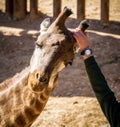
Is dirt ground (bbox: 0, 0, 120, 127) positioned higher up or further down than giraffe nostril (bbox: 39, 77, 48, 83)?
further down

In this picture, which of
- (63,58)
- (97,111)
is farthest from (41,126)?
(63,58)

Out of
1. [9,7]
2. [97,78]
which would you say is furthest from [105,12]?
[97,78]

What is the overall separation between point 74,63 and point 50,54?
4054mm

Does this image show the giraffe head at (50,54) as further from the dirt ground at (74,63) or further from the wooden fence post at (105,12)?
the wooden fence post at (105,12)

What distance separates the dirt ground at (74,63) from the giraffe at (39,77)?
5.67 ft

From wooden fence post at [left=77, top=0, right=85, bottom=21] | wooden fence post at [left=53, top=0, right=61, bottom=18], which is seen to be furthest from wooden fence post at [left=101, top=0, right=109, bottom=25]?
wooden fence post at [left=53, top=0, right=61, bottom=18]

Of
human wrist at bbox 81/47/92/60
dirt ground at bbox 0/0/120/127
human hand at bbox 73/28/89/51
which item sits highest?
human hand at bbox 73/28/89/51

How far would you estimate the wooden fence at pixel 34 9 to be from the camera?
7602 mm

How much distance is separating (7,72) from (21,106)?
3495 mm

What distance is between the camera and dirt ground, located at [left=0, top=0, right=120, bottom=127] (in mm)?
4988

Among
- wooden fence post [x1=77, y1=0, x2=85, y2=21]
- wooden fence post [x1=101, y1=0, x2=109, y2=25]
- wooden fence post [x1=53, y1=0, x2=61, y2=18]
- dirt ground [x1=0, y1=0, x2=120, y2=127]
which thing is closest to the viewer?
dirt ground [x1=0, y1=0, x2=120, y2=127]

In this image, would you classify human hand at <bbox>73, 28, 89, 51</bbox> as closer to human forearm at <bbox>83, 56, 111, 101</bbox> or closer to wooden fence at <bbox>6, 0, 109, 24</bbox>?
human forearm at <bbox>83, 56, 111, 101</bbox>

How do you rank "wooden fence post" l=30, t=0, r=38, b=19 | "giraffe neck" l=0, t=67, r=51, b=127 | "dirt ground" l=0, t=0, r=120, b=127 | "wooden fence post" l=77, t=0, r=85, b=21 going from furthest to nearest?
"wooden fence post" l=30, t=0, r=38, b=19, "wooden fence post" l=77, t=0, r=85, b=21, "dirt ground" l=0, t=0, r=120, b=127, "giraffe neck" l=0, t=67, r=51, b=127

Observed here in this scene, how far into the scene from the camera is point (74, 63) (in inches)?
263
